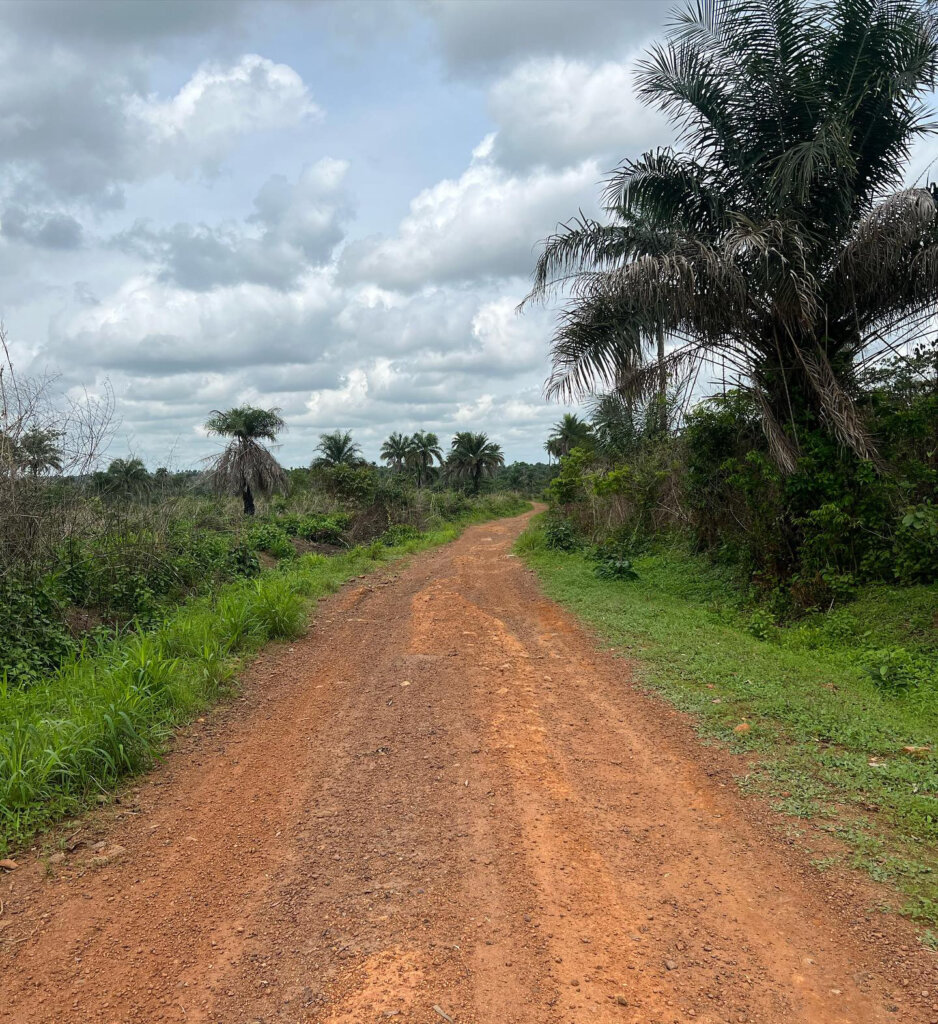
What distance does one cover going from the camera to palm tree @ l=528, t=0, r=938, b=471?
24.9ft

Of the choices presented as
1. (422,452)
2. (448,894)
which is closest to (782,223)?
(448,894)

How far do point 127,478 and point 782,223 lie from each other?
31.6 ft

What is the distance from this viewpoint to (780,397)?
889 cm

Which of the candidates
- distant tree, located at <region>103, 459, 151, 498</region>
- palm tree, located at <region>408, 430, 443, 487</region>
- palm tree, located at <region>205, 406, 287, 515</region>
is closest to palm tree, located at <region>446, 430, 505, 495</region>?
palm tree, located at <region>408, 430, 443, 487</region>

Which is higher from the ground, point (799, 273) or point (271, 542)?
point (799, 273)

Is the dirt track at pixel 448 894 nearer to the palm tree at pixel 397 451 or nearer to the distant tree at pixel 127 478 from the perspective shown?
the distant tree at pixel 127 478

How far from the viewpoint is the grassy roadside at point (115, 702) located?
160 inches

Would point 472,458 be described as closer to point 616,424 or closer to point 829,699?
point 616,424

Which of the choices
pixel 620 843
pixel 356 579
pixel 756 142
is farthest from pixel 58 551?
pixel 756 142

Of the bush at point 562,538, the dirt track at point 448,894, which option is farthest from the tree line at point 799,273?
the bush at point 562,538

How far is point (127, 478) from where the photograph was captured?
10.3m

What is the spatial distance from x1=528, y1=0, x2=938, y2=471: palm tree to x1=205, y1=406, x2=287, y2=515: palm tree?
18.8 metres

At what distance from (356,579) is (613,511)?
23.3ft

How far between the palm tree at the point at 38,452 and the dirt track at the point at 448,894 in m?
4.21
